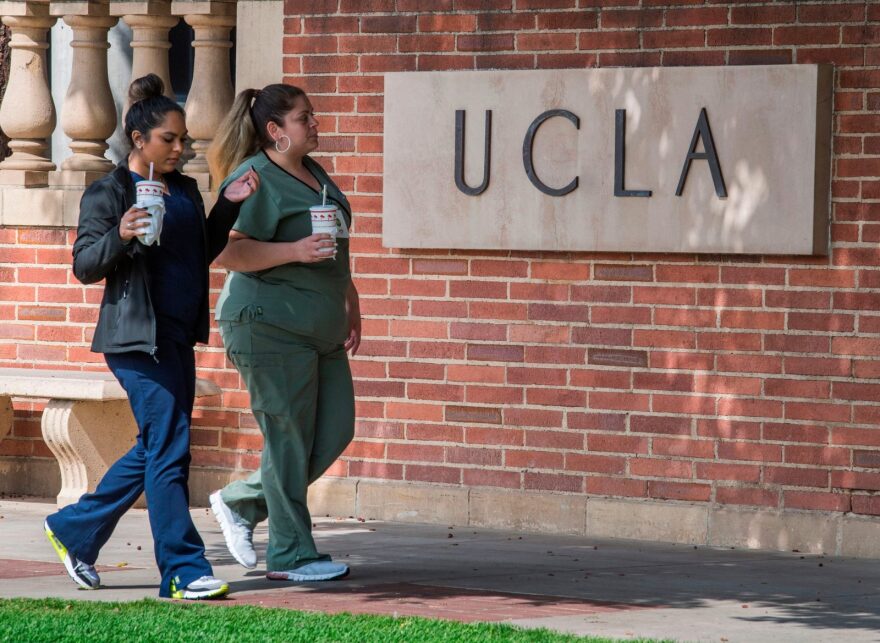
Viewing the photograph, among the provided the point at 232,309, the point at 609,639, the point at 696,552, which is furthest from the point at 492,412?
the point at 609,639

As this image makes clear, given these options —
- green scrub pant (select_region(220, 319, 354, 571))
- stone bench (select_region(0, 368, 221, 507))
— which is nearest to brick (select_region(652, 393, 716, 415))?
green scrub pant (select_region(220, 319, 354, 571))

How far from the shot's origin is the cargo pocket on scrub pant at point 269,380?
23.9ft

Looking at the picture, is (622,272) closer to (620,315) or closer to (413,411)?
(620,315)

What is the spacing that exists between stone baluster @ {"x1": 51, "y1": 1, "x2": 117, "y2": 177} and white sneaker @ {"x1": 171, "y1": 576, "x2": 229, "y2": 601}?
382cm

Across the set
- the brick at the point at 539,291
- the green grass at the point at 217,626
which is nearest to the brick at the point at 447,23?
the brick at the point at 539,291

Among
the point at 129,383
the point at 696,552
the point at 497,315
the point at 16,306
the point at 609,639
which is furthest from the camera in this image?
the point at 16,306

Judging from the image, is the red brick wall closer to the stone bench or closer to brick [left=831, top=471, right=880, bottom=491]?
brick [left=831, top=471, right=880, bottom=491]

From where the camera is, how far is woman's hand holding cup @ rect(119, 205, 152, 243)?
6.61 m

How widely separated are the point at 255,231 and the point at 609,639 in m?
2.17

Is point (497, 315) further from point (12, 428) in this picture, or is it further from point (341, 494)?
point (12, 428)

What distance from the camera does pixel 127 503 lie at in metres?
7.13

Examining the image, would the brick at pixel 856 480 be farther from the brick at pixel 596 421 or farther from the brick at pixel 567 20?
the brick at pixel 567 20

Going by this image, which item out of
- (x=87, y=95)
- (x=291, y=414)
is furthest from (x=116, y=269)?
(x=87, y=95)

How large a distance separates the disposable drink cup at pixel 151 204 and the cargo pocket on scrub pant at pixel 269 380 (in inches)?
32.8
